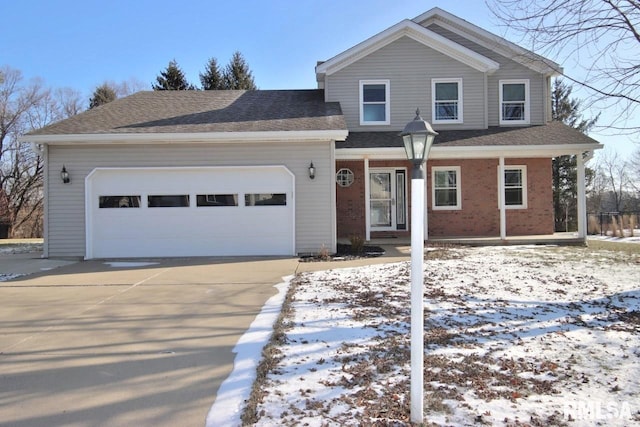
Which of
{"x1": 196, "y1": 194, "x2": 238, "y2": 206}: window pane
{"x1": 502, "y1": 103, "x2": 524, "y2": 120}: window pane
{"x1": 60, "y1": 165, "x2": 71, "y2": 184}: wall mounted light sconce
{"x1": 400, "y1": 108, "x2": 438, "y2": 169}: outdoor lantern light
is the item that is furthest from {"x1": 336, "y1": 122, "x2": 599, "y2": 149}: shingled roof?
{"x1": 400, "y1": 108, "x2": 438, "y2": 169}: outdoor lantern light

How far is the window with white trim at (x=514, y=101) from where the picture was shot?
15227 mm

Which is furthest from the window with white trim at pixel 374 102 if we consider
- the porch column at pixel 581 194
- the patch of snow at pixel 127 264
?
the patch of snow at pixel 127 264

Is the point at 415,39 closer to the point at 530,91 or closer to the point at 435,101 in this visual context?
the point at 435,101

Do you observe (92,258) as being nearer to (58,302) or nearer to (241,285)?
(58,302)

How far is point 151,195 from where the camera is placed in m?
11.6

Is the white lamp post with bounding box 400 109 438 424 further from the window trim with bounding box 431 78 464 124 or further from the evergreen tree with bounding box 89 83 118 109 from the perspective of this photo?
the evergreen tree with bounding box 89 83 118 109

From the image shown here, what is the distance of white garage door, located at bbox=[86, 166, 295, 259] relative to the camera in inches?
458

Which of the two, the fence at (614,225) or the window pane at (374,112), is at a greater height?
the window pane at (374,112)

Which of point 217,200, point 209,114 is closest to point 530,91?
point 209,114

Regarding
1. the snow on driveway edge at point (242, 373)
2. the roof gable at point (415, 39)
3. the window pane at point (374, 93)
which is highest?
the roof gable at point (415, 39)

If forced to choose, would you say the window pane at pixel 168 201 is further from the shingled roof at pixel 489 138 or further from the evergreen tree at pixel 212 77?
the evergreen tree at pixel 212 77

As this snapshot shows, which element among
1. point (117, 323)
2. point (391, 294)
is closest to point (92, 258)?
point (117, 323)

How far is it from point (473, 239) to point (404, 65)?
6.21 meters

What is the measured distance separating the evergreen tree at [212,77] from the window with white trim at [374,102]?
2098 cm
